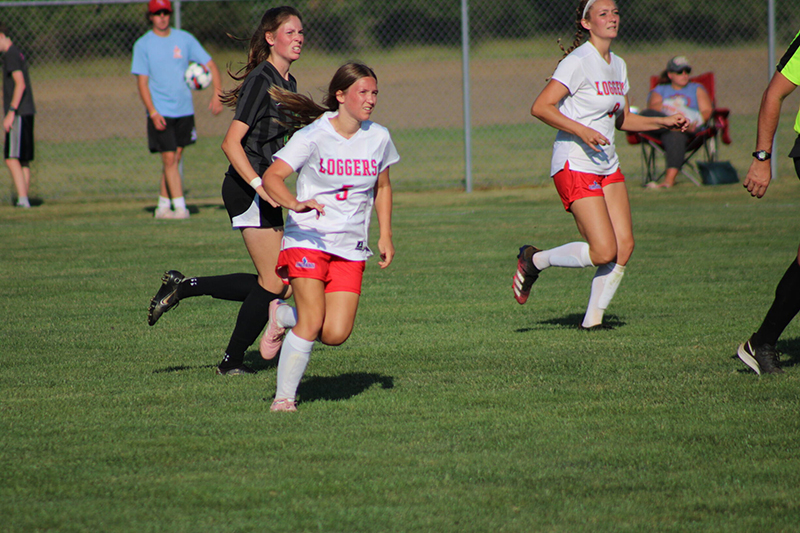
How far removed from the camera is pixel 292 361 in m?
4.43

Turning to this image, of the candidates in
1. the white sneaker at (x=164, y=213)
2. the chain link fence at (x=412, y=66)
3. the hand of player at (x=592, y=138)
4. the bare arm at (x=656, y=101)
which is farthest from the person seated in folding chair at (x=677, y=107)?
the hand of player at (x=592, y=138)

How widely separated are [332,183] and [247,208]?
2.96ft

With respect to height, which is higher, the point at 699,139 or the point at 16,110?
the point at 16,110

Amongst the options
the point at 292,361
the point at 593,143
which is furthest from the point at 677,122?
the point at 292,361

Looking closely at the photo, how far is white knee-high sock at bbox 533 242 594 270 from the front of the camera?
6.33m

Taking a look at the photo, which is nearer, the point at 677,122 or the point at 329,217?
the point at 329,217

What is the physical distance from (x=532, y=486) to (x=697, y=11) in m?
23.1

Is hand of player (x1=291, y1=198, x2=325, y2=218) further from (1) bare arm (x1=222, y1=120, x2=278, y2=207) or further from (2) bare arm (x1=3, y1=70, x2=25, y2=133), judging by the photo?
(2) bare arm (x1=3, y1=70, x2=25, y2=133)

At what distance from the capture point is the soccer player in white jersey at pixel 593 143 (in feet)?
20.3

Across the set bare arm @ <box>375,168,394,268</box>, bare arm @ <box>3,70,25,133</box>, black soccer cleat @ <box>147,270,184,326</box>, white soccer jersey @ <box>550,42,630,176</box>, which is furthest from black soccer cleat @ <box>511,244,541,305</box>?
bare arm @ <box>3,70,25,133</box>

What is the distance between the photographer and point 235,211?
5.29 metres

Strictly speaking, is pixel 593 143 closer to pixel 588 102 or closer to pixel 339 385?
pixel 588 102

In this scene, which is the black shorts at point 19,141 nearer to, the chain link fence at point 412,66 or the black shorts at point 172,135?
the black shorts at point 172,135

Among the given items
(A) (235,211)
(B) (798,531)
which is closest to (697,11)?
(A) (235,211)
